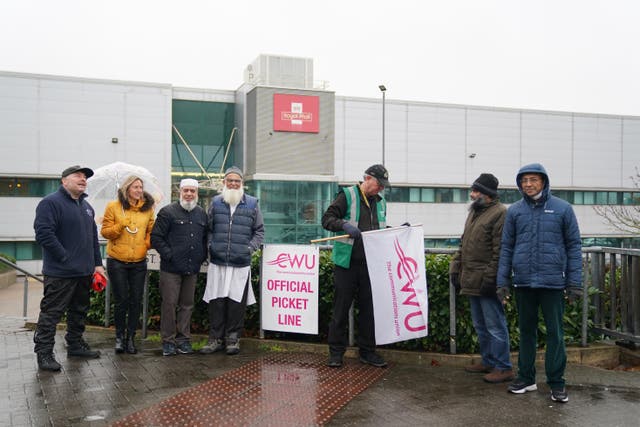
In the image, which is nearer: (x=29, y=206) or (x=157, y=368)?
(x=157, y=368)

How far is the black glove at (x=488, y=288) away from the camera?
5825 millimetres

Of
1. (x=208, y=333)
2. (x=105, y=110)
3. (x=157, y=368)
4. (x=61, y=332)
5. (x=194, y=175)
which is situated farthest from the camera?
(x=194, y=175)

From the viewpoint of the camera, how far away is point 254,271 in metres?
7.79

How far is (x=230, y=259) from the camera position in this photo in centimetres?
714

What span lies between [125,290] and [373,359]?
3040mm

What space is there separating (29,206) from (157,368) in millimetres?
27574

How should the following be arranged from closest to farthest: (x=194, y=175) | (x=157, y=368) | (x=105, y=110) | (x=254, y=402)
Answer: (x=254, y=402) → (x=157, y=368) → (x=105, y=110) → (x=194, y=175)

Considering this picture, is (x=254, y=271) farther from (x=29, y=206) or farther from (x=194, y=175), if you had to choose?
(x=194, y=175)

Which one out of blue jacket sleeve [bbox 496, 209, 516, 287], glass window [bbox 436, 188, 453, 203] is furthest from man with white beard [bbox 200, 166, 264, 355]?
glass window [bbox 436, 188, 453, 203]

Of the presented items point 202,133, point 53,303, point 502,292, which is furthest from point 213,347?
point 202,133

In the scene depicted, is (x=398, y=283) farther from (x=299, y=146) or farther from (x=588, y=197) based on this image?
(x=588, y=197)

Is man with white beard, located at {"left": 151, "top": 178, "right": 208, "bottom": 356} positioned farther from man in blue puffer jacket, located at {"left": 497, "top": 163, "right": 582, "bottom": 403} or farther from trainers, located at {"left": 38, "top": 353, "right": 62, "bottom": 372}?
man in blue puffer jacket, located at {"left": 497, "top": 163, "right": 582, "bottom": 403}

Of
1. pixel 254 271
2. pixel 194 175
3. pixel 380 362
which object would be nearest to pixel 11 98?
pixel 194 175

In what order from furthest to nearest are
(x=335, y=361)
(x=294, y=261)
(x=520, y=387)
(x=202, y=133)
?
1. (x=202, y=133)
2. (x=294, y=261)
3. (x=335, y=361)
4. (x=520, y=387)
